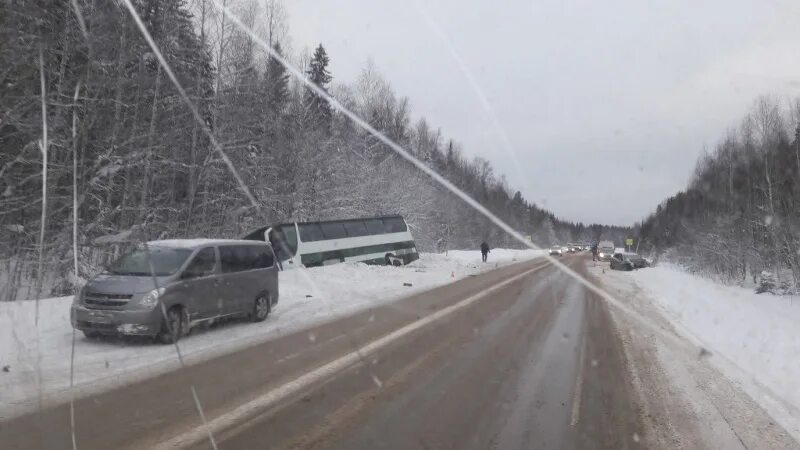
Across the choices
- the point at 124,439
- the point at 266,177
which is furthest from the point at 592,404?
the point at 266,177

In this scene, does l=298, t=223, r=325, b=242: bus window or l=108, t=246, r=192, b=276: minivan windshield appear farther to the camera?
l=298, t=223, r=325, b=242: bus window

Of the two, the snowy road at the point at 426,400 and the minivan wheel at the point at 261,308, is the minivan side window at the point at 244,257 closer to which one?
the minivan wheel at the point at 261,308

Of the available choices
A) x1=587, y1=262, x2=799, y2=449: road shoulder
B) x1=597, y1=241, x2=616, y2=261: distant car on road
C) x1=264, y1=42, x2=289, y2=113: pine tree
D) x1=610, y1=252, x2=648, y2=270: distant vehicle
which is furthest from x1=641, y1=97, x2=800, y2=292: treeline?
x1=264, y1=42, x2=289, y2=113: pine tree

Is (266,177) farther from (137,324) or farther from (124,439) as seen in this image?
(124,439)

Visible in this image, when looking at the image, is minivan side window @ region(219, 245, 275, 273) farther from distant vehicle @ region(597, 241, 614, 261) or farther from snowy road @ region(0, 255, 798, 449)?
distant vehicle @ region(597, 241, 614, 261)

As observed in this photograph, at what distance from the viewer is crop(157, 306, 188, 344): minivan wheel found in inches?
346

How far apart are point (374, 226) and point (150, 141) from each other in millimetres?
12972

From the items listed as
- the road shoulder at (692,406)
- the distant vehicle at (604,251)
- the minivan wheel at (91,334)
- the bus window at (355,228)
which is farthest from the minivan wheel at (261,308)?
the distant vehicle at (604,251)

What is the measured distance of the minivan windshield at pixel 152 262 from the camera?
31.2 ft

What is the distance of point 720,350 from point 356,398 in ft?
23.4

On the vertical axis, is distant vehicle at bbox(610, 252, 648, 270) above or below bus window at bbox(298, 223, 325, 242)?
below

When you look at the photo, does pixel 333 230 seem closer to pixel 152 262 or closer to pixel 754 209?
pixel 152 262

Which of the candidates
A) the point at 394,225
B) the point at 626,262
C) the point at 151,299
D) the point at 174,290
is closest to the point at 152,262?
the point at 174,290

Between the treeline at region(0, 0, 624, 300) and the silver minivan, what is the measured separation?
97.6 inches
